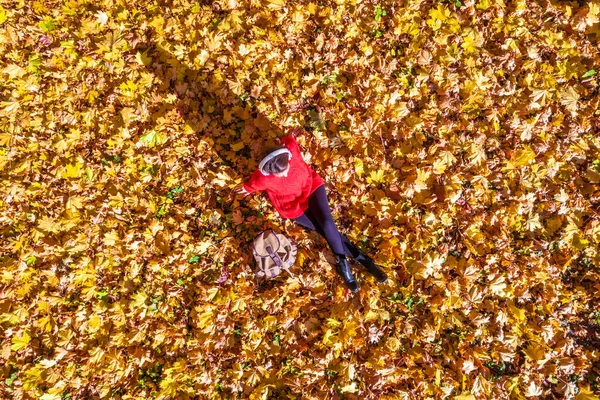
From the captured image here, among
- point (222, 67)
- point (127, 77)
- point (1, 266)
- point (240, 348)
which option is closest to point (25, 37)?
point (127, 77)

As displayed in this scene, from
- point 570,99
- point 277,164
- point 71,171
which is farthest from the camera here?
point 570,99

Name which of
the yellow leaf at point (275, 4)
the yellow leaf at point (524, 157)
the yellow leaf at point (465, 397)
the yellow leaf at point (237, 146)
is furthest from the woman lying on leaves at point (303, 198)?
the yellow leaf at point (524, 157)

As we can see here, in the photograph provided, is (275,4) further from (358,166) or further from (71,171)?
(71,171)

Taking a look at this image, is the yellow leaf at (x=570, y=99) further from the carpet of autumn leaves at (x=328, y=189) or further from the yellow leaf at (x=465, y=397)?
the yellow leaf at (x=465, y=397)

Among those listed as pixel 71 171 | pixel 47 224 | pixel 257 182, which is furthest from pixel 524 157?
pixel 47 224

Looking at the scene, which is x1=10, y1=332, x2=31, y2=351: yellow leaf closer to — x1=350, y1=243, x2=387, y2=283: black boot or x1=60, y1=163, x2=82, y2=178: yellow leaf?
x1=60, y1=163, x2=82, y2=178: yellow leaf

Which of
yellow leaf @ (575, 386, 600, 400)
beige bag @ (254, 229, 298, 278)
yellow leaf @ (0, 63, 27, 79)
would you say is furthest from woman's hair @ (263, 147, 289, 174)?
yellow leaf @ (575, 386, 600, 400)

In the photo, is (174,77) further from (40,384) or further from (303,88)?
(40,384)
